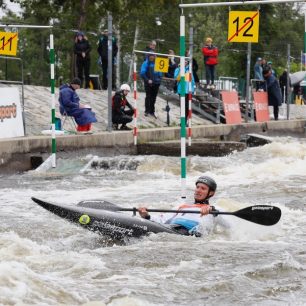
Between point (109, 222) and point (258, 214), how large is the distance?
160 cm

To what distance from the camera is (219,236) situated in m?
10.1

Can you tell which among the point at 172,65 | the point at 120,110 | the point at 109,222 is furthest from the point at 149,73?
the point at 109,222

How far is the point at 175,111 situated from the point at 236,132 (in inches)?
81.3

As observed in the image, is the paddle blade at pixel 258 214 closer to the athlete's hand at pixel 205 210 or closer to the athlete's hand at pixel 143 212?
the athlete's hand at pixel 205 210

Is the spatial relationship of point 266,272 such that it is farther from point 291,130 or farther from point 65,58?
point 65,58

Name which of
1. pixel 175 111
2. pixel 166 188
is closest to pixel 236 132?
pixel 175 111

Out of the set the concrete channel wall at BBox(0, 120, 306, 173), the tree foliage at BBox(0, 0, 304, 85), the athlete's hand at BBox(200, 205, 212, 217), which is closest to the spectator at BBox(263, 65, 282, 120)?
the tree foliage at BBox(0, 0, 304, 85)

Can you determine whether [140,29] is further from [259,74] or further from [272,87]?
[272,87]

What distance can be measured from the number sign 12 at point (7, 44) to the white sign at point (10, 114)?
0.64 meters

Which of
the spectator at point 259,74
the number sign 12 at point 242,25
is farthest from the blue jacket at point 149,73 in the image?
the spectator at point 259,74

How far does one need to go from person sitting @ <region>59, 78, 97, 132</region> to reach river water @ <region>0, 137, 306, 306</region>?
3.31 metres

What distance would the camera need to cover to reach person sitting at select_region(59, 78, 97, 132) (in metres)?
18.1

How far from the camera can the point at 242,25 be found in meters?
18.1

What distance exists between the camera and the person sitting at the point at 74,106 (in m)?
18.1
